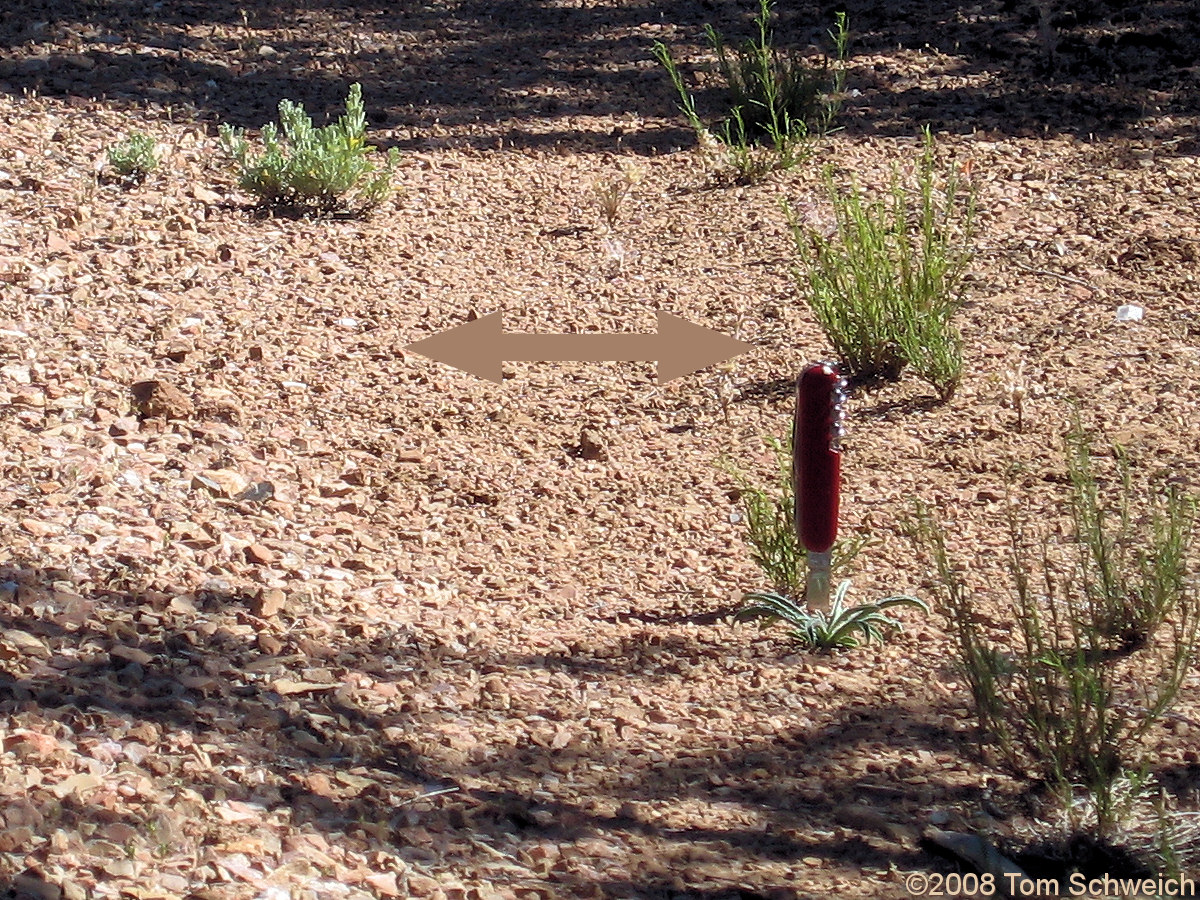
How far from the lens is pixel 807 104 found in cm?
725

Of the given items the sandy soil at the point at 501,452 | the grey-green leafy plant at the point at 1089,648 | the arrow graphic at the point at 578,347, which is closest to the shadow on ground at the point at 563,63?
the sandy soil at the point at 501,452

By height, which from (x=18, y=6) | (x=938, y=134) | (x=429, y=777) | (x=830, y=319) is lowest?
(x=429, y=777)

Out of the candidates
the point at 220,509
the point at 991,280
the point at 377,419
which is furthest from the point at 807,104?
the point at 220,509

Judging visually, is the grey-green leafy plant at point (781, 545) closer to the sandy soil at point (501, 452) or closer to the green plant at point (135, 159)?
the sandy soil at point (501, 452)

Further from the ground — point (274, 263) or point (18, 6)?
point (18, 6)

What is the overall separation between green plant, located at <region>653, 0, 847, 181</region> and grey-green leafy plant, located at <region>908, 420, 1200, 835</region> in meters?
2.86

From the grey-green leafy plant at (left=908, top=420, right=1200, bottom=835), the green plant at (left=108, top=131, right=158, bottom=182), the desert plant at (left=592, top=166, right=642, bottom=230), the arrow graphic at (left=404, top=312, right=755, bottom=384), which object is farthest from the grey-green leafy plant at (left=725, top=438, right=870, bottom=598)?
the green plant at (left=108, top=131, right=158, bottom=182)

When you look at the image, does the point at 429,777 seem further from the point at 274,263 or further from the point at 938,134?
the point at 938,134

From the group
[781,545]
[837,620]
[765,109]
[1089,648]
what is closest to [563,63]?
[765,109]

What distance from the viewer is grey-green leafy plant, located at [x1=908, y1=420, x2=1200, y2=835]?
2979 millimetres

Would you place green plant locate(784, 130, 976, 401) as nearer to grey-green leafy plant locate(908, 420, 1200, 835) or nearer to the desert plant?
grey-green leafy plant locate(908, 420, 1200, 835)

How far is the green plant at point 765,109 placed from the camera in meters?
6.84

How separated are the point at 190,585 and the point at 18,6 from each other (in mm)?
6000

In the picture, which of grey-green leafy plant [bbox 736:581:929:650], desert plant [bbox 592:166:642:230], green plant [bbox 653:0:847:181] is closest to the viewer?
grey-green leafy plant [bbox 736:581:929:650]
